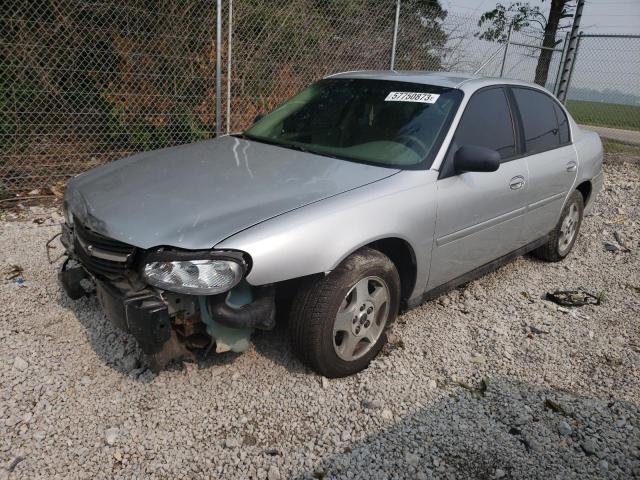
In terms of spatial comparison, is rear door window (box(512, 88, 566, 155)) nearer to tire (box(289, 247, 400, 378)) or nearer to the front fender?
the front fender

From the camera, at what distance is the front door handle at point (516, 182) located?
361 cm

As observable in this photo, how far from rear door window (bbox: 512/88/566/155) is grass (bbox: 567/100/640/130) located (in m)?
9.31

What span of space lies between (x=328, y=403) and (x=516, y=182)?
2.09m

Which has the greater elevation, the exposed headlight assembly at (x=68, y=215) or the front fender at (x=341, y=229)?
the front fender at (x=341, y=229)

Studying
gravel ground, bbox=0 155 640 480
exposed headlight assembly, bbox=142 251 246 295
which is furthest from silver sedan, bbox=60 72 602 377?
gravel ground, bbox=0 155 640 480

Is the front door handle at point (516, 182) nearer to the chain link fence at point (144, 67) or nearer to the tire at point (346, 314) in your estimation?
the tire at point (346, 314)

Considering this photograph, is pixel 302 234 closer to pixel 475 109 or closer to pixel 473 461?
pixel 473 461

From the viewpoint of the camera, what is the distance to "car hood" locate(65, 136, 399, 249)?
239 centimetres

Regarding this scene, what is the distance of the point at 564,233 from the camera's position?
4.79 meters

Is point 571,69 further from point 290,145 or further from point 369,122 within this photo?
point 290,145

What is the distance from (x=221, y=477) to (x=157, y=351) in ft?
2.10

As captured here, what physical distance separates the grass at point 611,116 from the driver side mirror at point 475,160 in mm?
10969

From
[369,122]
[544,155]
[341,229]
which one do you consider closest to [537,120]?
[544,155]

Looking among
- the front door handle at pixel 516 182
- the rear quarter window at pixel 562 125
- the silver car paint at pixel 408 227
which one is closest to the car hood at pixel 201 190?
the silver car paint at pixel 408 227
